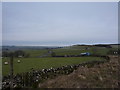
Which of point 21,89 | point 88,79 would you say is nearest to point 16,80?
point 21,89

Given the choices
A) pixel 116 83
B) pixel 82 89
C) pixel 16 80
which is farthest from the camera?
pixel 16 80

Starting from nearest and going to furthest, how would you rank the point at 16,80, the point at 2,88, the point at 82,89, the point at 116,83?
the point at 82,89 → the point at 2,88 → the point at 116,83 → the point at 16,80

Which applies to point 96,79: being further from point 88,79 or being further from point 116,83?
point 116,83

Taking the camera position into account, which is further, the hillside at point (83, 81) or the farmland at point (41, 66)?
the farmland at point (41, 66)

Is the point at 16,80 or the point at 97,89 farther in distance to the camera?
the point at 16,80

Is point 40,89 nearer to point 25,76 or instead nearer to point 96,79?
point 25,76

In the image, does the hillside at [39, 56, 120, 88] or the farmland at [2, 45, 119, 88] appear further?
the farmland at [2, 45, 119, 88]

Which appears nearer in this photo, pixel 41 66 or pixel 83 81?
pixel 83 81

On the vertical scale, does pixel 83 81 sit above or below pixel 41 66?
above

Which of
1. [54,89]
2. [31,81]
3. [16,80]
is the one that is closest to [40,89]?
[54,89]
